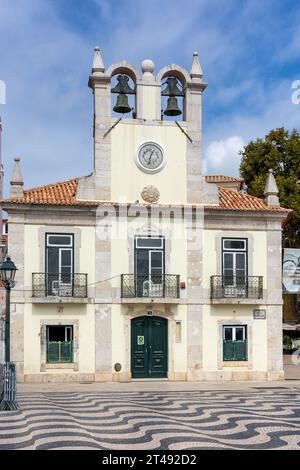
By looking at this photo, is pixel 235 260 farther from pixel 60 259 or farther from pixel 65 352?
pixel 65 352

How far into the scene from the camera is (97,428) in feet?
42.2

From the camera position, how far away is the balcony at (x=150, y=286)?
74.3 ft

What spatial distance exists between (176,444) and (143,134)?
13728 millimetres

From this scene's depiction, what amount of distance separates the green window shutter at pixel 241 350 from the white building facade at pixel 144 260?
33 mm

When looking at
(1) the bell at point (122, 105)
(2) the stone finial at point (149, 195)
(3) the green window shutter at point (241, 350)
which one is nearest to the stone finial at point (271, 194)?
(2) the stone finial at point (149, 195)

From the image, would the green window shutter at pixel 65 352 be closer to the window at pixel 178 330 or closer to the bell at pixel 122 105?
the window at pixel 178 330

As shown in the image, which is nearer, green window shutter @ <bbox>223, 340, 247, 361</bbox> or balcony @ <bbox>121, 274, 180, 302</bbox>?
balcony @ <bbox>121, 274, 180, 302</bbox>

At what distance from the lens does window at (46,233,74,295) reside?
22.3m

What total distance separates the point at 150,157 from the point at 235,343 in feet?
22.1

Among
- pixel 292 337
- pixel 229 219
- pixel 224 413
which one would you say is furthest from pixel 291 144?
pixel 224 413

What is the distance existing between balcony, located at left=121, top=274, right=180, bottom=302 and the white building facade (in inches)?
1.4

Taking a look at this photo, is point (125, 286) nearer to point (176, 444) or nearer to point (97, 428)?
point (97, 428)

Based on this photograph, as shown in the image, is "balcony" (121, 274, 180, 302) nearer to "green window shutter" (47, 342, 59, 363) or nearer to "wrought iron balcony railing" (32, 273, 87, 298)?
"wrought iron balcony railing" (32, 273, 87, 298)

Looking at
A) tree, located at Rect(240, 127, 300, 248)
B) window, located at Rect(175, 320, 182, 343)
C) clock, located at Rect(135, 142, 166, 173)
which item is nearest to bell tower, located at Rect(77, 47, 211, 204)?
clock, located at Rect(135, 142, 166, 173)
